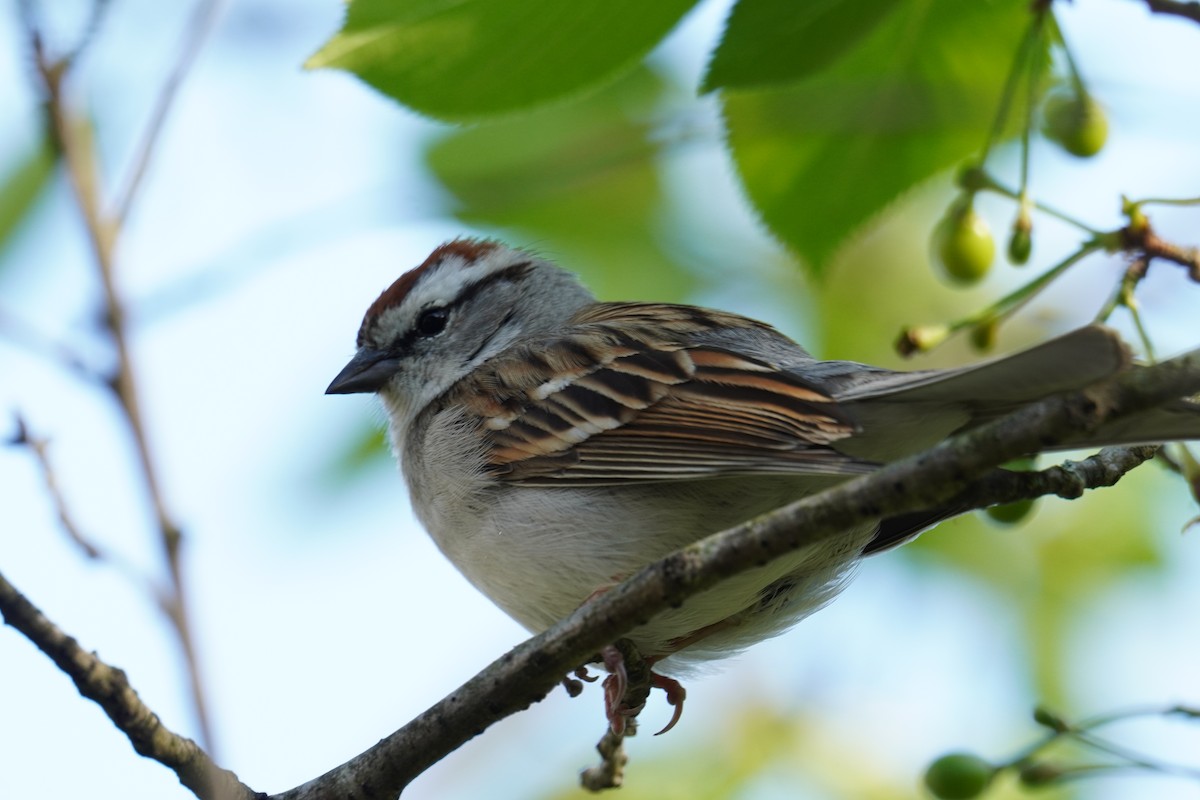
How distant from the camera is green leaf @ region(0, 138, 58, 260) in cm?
384

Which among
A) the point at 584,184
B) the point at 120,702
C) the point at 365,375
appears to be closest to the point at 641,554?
the point at 120,702

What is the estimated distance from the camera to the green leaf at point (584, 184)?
121 inches

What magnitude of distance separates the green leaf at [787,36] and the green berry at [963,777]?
133 centimetres

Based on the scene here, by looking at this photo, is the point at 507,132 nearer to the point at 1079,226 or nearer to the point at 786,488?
the point at 786,488

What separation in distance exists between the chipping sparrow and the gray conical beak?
17 cm

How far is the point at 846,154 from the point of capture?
2.87m

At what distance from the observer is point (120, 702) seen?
6.68 ft

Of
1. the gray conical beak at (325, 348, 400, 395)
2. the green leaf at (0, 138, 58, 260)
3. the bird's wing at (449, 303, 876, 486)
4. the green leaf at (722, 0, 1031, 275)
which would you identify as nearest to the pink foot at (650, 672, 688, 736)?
the bird's wing at (449, 303, 876, 486)

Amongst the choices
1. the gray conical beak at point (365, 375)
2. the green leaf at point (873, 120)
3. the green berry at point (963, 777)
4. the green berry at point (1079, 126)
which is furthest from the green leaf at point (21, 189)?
the green berry at point (963, 777)

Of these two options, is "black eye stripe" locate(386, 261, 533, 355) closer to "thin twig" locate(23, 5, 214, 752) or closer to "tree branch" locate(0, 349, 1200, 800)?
"thin twig" locate(23, 5, 214, 752)

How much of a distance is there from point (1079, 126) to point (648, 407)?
1104 mm

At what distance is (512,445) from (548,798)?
5.68ft

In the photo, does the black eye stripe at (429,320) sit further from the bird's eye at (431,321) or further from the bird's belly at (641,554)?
the bird's belly at (641,554)

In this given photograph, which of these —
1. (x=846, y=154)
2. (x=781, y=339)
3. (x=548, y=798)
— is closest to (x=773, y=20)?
(x=846, y=154)
